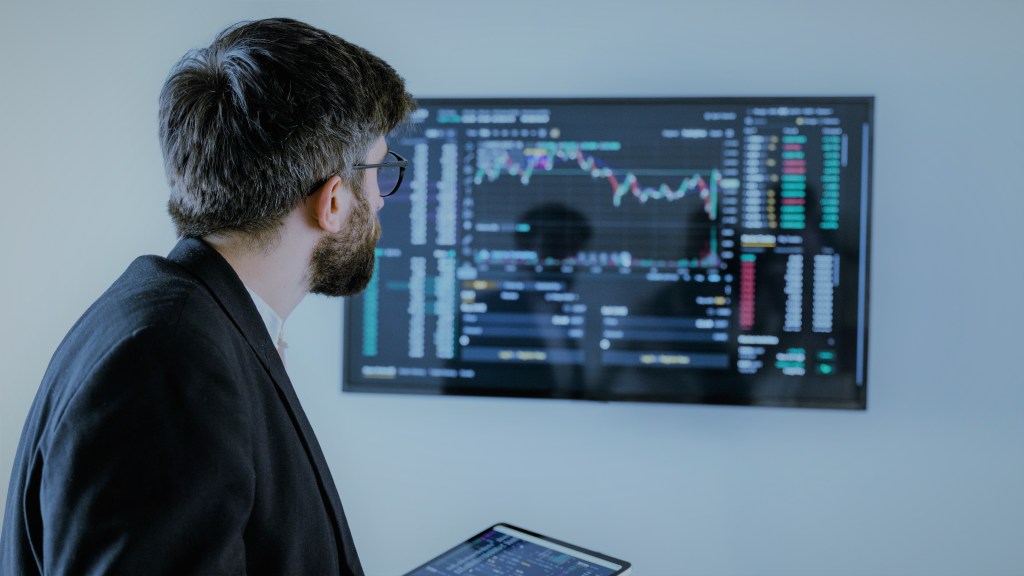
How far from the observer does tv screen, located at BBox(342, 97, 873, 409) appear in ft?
6.76

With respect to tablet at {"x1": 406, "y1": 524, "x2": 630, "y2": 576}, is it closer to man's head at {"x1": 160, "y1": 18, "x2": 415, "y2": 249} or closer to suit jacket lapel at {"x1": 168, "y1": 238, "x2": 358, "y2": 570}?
suit jacket lapel at {"x1": 168, "y1": 238, "x2": 358, "y2": 570}

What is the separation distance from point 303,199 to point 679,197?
3.88 feet

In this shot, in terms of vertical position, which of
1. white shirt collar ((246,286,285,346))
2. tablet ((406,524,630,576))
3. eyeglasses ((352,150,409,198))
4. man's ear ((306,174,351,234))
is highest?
eyeglasses ((352,150,409,198))

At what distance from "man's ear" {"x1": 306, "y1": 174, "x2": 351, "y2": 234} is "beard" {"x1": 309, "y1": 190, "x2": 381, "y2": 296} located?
0.02 meters

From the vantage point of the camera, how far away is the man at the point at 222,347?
0.83m

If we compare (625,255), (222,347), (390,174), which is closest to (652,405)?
(625,255)

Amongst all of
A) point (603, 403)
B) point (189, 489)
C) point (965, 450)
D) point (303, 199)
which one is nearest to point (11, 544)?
point (189, 489)

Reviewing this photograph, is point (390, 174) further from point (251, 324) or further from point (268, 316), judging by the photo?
point (251, 324)

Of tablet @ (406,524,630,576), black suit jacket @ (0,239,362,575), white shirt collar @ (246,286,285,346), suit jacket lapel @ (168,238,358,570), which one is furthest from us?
tablet @ (406,524,630,576)

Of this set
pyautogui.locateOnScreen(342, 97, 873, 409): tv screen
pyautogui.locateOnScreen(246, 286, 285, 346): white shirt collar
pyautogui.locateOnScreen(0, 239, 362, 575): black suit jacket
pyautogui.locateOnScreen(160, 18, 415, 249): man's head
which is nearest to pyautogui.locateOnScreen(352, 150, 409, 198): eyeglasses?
pyautogui.locateOnScreen(160, 18, 415, 249): man's head

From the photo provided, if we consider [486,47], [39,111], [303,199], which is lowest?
[303,199]

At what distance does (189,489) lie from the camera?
0.84m

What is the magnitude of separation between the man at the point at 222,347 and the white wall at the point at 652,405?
100 cm

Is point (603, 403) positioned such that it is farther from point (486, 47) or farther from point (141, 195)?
point (141, 195)
